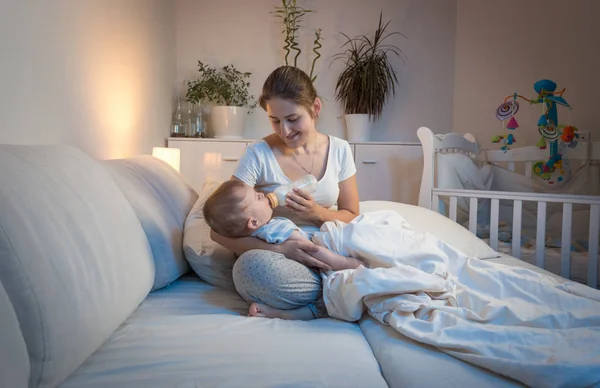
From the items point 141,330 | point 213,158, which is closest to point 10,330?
point 141,330

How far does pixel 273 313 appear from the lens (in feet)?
3.92

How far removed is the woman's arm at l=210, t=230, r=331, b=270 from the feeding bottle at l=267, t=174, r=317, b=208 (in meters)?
0.15

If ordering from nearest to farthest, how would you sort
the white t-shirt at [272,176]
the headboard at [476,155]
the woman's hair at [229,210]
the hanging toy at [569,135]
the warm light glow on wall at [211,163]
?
the woman's hair at [229,210]
the white t-shirt at [272,176]
the hanging toy at [569,135]
the headboard at [476,155]
the warm light glow on wall at [211,163]

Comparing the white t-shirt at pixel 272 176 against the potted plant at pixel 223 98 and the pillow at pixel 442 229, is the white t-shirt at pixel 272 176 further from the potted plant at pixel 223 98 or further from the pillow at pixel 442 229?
the potted plant at pixel 223 98

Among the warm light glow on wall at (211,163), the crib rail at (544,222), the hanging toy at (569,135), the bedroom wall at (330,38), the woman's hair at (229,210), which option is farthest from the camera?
the bedroom wall at (330,38)

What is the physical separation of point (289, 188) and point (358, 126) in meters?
1.78

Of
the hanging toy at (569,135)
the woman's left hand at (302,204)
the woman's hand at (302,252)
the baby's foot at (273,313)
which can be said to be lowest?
the baby's foot at (273,313)

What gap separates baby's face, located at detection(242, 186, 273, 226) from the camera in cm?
134

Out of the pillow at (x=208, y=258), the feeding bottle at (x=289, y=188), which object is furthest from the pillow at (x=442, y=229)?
the pillow at (x=208, y=258)

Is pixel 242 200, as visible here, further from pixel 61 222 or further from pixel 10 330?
pixel 10 330

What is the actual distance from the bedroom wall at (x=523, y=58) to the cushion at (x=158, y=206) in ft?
6.86

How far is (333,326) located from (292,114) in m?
0.73

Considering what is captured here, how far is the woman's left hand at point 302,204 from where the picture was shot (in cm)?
144

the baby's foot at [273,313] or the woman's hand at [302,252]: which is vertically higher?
the woman's hand at [302,252]
